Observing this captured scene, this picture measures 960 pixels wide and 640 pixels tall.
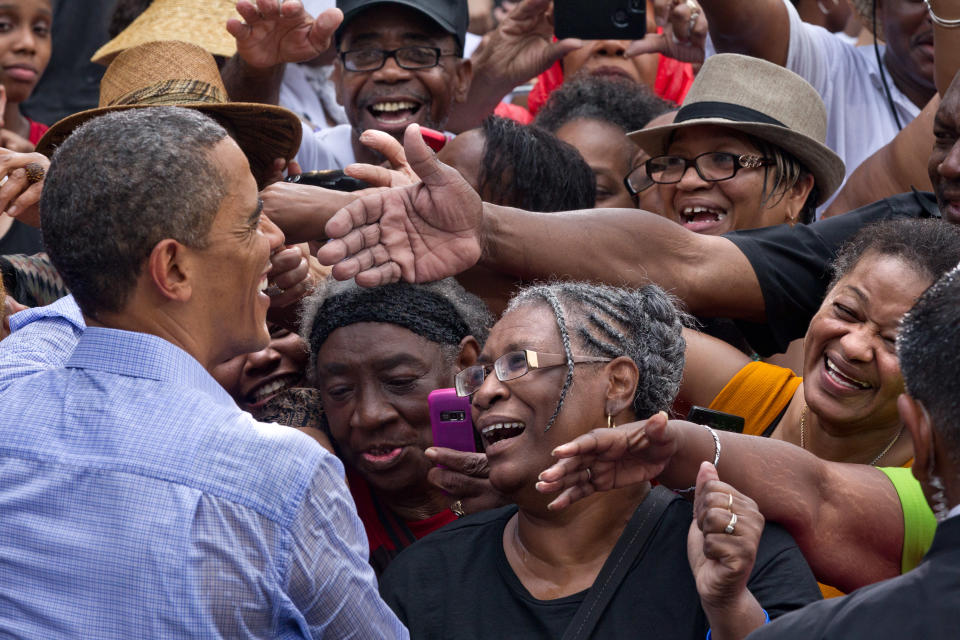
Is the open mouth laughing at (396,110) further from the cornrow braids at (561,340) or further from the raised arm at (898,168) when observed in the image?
the cornrow braids at (561,340)

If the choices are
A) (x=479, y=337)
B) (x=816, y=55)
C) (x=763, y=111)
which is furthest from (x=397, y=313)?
(x=816, y=55)

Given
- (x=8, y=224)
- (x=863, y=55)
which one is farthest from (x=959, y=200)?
(x=8, y=224)

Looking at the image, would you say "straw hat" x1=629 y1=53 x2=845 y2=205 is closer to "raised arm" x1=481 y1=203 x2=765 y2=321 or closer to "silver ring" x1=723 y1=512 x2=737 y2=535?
"raised arm" x1=481 y1=203 x2=765 y2=321

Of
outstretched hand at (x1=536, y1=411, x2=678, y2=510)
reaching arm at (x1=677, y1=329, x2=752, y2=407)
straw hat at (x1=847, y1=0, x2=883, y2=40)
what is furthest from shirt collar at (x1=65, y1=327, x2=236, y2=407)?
straw hat at (x1=847, y1=0, x2=883, y2=40)

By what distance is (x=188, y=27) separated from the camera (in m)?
4.54

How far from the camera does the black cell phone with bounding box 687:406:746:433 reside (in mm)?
2855

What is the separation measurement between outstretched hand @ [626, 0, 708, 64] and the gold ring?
8.78ft

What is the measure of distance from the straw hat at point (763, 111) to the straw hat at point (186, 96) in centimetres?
139

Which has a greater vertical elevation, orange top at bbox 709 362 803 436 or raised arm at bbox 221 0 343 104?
raised arm at bbox 221 0 343 104

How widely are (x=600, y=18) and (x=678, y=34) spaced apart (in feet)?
1.22

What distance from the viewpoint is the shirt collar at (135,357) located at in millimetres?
2119

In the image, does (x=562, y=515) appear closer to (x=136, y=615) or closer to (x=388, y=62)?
(x=136, y=615)

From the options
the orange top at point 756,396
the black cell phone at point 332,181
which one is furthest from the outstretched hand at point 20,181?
the orange top at point 756,396

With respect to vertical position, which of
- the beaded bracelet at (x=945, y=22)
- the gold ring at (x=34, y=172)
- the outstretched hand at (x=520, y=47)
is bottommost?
the outstretched hand at (x=520, y=47)
